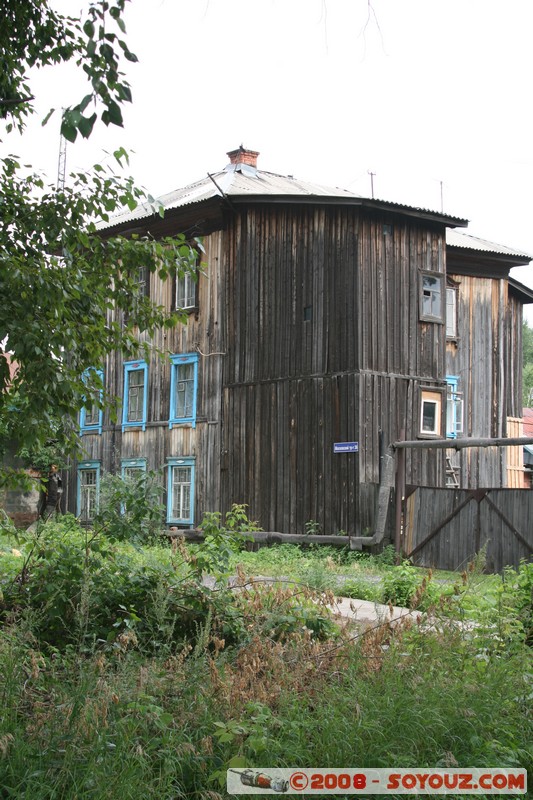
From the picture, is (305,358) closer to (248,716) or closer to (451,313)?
(451,313)

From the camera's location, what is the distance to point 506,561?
51.4 feet

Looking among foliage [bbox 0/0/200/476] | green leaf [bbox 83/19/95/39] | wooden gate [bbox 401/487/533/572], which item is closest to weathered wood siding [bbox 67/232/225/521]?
wooden gate [bbox 401/487/533/572]

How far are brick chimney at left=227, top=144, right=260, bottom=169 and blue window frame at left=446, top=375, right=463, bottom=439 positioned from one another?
28.0ft

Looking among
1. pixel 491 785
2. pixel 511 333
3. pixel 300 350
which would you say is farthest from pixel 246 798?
pixel 511 333

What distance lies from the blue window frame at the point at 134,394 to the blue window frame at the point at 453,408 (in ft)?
26.6

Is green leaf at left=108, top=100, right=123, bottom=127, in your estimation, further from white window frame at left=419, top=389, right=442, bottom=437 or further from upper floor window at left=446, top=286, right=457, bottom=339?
upper floor window at left=446, top=286, right=457, bottom=339

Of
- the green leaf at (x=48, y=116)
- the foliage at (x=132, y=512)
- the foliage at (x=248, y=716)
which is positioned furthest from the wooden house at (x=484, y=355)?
the green leaf at (x=48, y=116)

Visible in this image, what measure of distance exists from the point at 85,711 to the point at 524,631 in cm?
405

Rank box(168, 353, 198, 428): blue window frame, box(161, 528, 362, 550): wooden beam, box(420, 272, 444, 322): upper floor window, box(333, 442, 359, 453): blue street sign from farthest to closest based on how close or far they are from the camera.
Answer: box(168, 353, 198, 428): blue window frame, box(420, 272, 444, 322): upper floor window, box(333, 442, 359, 453): blue street sign, box(161, 528, 362, 550): wooden beam

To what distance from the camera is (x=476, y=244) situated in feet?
85.6

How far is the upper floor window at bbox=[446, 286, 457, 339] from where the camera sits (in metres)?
24.7

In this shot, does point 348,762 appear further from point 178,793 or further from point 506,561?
point 506,561

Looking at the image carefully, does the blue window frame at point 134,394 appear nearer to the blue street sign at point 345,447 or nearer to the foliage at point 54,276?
the blue street sign at point 345,447

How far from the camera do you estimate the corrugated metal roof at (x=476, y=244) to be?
2517cm
